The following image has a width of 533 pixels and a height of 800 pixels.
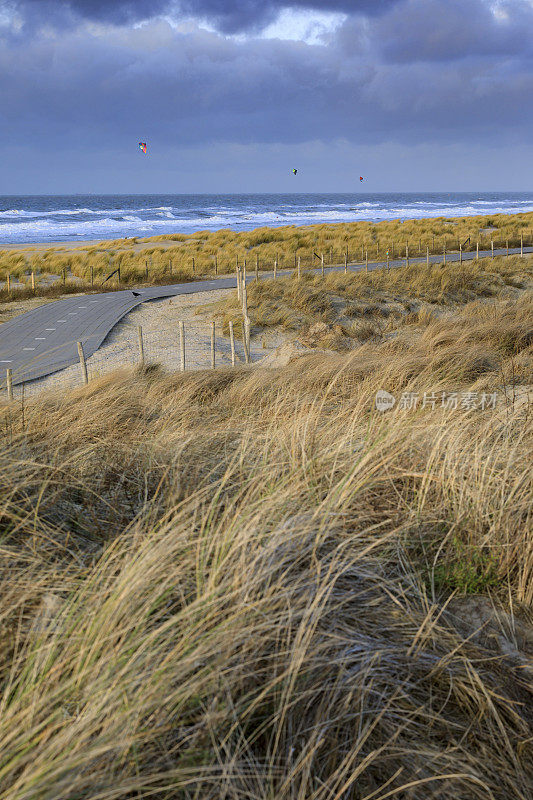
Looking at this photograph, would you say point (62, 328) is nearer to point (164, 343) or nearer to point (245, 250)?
point (164, 343)

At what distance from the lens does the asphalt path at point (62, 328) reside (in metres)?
15.5

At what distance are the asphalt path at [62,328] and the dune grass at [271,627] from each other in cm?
943

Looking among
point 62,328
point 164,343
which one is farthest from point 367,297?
point 62,328

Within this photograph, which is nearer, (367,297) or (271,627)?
(271,627)

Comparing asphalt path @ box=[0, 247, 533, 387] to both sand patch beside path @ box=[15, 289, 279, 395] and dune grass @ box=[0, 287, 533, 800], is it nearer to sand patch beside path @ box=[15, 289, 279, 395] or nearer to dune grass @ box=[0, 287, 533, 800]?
sand patch beside path @ box=[15, 289, 279, 395]

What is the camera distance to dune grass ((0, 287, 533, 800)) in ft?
6.12

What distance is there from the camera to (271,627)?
2.17 m

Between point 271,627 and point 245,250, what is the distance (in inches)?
1693

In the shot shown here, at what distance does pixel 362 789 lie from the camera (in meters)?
2.02
